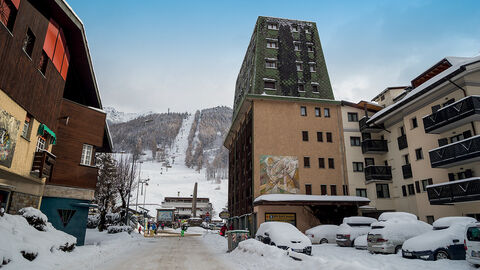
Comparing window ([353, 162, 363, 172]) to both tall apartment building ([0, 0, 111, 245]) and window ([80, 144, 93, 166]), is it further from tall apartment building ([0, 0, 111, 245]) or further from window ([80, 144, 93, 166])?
window ([80, 144, 93, 166])

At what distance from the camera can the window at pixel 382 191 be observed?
109ft

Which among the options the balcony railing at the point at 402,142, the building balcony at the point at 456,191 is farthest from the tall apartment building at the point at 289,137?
the building balcony at the point at 456,191

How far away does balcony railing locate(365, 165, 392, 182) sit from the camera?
3294 centimetres

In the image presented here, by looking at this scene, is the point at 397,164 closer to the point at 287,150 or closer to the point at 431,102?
the point at 431,102

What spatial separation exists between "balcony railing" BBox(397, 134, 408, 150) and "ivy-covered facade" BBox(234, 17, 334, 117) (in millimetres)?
9309

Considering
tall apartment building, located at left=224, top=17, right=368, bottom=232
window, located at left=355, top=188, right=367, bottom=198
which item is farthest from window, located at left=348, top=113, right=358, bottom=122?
window, located at left=355, top=188, right=367, bottom=198

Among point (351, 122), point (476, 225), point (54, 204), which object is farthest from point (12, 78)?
point (351, 122)

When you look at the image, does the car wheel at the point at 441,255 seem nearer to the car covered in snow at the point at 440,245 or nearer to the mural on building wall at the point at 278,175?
the car covered in snow at the point at 440,245

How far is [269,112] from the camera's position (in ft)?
113

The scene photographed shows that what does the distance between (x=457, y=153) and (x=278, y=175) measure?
15.9m

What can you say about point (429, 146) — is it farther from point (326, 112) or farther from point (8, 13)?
point (8, 13)

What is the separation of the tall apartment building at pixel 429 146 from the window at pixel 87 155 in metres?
26.4

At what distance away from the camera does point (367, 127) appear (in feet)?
115

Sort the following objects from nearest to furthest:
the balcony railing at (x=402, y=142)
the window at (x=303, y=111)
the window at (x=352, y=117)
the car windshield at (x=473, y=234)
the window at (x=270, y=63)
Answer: the car windshield at (x=473, y=234), the balcony railing at (x=402, y=142), the window at (x=303, y=111), the window at (x=352, y=117), the window at (x=270, y=63)
